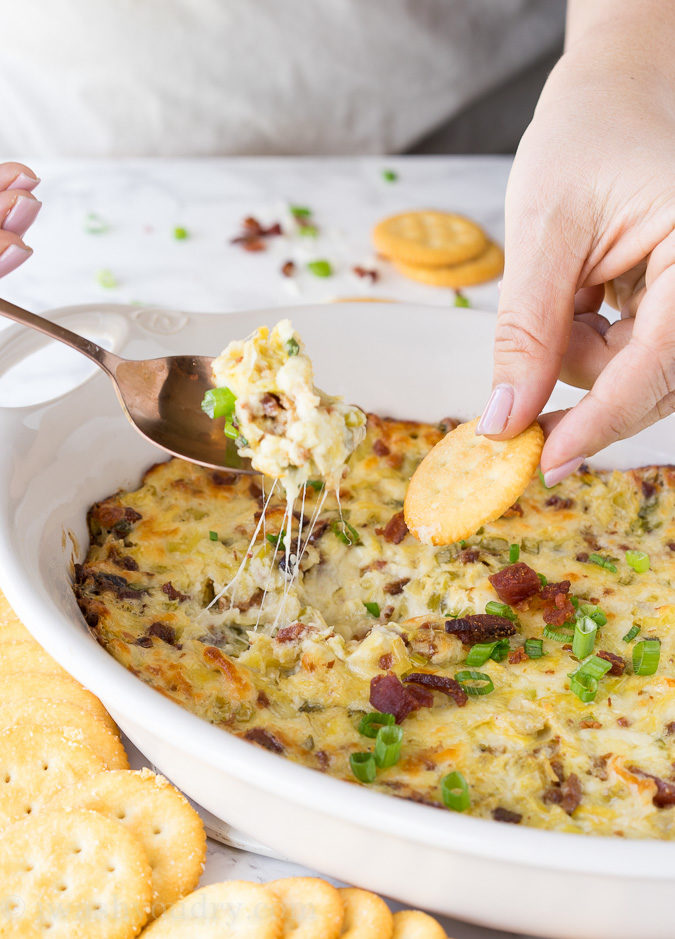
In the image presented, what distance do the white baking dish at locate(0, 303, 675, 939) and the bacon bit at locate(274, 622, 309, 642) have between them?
519mm

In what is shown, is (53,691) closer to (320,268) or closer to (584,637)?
(584,637)

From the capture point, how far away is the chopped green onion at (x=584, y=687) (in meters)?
2.53

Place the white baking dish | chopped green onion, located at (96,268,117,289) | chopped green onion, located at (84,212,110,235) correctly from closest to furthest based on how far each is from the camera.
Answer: the white baking dish, chopped green onion, located at (96,268,117,289), chopped green onion, located at (84,212,110,235)

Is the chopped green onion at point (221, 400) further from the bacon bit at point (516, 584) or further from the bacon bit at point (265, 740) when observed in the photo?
the bacon bit at point (516, 584)

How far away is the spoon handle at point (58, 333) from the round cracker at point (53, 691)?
2.95 ft

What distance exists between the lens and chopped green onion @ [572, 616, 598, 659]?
267cm

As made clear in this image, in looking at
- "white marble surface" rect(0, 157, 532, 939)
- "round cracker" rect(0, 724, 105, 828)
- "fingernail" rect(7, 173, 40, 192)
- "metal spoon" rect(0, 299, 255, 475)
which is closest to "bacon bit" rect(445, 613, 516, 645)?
"metal spoon" rect(0, 299, 255, 475)

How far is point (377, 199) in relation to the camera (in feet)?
18.7

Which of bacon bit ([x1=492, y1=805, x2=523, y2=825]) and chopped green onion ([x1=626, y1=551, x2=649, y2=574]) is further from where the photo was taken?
chopped green onion ([x1=626, y1=551, x2=649, y2=574])

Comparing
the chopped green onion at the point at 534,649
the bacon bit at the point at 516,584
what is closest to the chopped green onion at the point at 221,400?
the bacon bit at the point at 516,584

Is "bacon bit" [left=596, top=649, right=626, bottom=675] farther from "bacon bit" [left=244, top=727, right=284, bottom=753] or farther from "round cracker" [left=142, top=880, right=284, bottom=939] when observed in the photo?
"round cracker" [left=142, top=880, right=284, bottom=939]

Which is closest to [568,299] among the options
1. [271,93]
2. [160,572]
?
[160,572]

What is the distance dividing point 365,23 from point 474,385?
2.93 meters

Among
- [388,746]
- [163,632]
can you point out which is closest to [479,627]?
[388,746]
